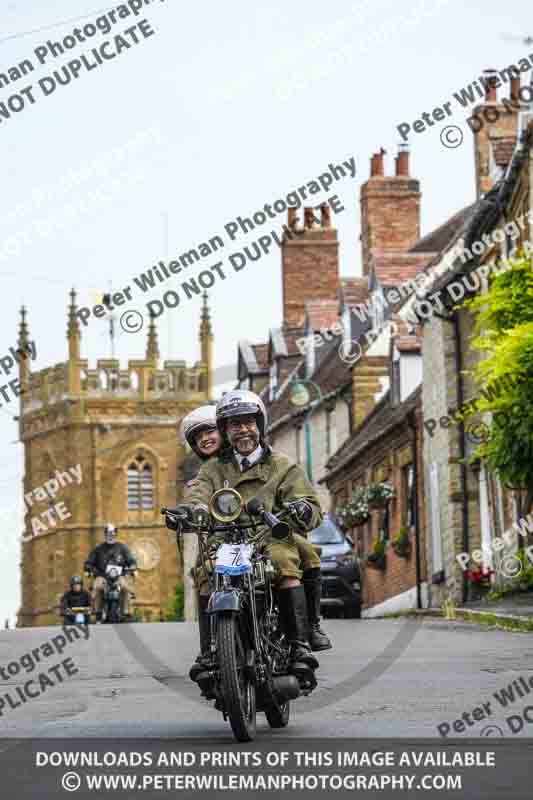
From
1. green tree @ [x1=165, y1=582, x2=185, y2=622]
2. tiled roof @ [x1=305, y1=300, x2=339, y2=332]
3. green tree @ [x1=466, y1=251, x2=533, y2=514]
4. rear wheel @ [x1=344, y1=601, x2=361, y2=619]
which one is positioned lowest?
green tree @ [x1=165, y1=582, x2=185, y2=622]

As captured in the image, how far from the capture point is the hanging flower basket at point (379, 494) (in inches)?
1598

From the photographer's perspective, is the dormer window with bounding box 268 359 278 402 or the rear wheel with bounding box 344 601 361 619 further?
the dormer window with bounding box 268 359 278 402

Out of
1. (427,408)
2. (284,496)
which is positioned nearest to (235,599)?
(284,496)

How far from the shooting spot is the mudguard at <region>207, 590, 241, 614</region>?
8.55 meters

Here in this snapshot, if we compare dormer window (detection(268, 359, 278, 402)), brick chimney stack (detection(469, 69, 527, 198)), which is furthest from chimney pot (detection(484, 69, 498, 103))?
dormer window (detection(268, 359, 278, 402))

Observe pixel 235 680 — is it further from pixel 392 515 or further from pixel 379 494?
pixel 392 515

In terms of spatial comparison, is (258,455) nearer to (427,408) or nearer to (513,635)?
(513,635)

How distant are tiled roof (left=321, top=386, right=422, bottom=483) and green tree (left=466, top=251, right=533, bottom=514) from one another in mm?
13832

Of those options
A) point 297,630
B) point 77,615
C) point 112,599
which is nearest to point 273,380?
point 77,615

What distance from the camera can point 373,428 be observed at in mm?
45719

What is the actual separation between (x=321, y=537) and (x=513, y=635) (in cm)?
1130

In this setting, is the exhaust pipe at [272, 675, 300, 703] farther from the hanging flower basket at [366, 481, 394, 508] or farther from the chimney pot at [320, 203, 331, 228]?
the chimney pot at [320, 203, 331, 228]

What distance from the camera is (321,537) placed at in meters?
30.5
